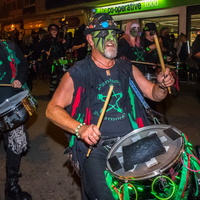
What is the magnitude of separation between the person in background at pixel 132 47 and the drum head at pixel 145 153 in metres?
2.81

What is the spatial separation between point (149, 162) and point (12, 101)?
191 cm

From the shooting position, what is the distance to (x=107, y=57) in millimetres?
2512

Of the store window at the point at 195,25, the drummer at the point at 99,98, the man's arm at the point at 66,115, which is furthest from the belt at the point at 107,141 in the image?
the store window at the point at 195,25

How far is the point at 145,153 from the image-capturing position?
192 centimetres

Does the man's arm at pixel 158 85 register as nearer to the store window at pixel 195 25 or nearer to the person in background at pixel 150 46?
the person in background at pixel 150 46

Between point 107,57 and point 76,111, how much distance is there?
0.59 meters

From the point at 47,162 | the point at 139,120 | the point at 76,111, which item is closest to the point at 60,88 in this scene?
the point at 76,111

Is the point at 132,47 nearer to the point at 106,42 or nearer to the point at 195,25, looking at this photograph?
the point at 106,42

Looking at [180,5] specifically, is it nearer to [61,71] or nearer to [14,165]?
[61,71]

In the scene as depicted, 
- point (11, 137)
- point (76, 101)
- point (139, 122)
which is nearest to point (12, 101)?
point (11, 137)

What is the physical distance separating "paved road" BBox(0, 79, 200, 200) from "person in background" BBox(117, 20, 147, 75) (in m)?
1.64

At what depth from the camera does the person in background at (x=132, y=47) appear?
4.83 metres

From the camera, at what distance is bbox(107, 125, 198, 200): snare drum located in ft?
5.45

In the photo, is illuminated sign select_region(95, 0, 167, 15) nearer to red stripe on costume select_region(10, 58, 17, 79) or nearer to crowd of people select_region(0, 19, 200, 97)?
crowd of people select_region(0, 19, 200, 97)
